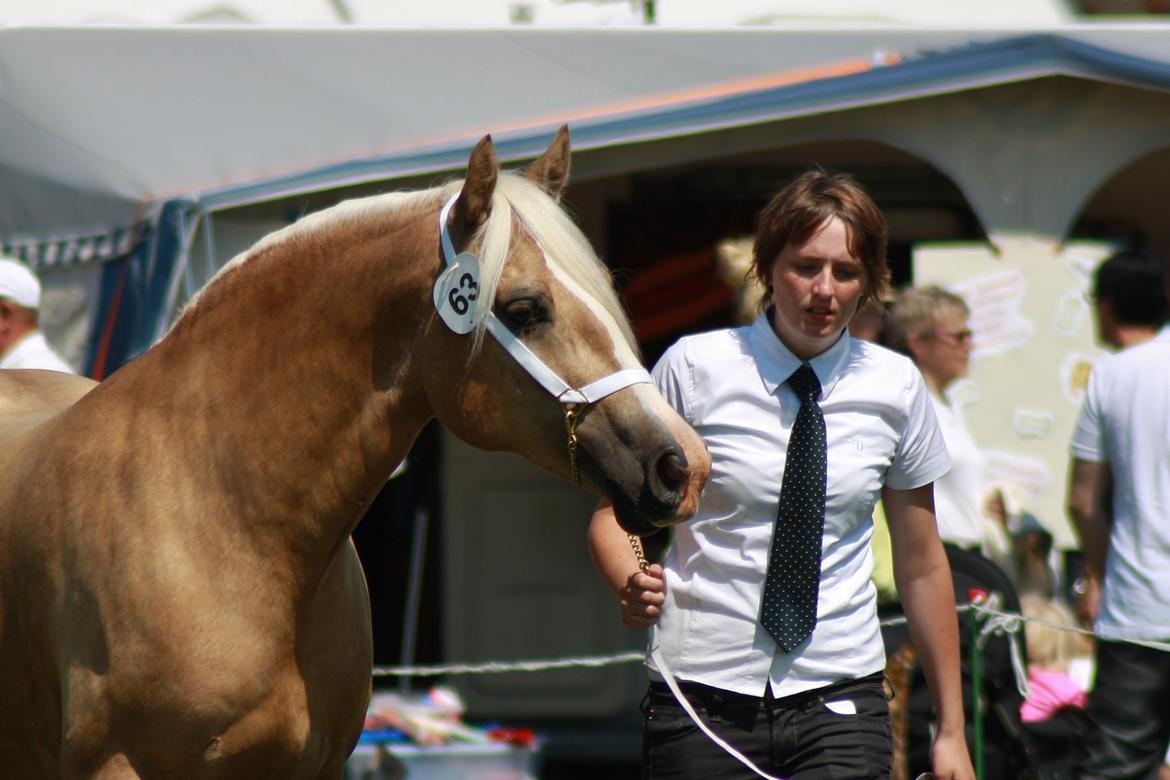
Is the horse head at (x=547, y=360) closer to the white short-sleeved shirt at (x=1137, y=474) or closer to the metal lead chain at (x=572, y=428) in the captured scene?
the metal lead chain at (x=572, y=428)

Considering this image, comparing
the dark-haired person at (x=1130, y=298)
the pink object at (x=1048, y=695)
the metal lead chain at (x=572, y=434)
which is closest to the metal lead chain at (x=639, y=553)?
the metal lead chain at (x=572, y=434)

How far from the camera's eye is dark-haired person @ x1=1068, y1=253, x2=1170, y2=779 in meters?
4.91

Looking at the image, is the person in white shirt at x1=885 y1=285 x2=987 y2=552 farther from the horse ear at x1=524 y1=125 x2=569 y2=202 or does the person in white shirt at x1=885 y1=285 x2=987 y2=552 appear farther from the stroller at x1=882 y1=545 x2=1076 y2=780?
the horse ear at x1=524 y1=125 x2=569 y2=202

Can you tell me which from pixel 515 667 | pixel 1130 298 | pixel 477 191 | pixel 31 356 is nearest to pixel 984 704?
pixel 1130 298

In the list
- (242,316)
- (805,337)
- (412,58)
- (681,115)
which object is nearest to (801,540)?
(805,337)

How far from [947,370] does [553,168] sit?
313cm

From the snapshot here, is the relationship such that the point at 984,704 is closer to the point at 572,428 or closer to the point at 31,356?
the point at 572,428

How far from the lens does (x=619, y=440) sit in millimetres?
2750

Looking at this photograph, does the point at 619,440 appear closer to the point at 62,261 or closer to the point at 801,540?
the point at 801,540

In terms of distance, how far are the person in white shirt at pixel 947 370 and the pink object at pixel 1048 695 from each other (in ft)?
1.70

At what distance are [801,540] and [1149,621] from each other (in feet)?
8.08

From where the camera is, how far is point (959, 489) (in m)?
5.76

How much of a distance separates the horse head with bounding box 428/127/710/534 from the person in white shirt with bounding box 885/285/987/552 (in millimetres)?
3133

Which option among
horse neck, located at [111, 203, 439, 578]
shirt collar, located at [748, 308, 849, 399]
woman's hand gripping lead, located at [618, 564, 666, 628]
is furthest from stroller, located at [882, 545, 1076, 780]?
horse neck, located at [111, 203, 439, 578]
